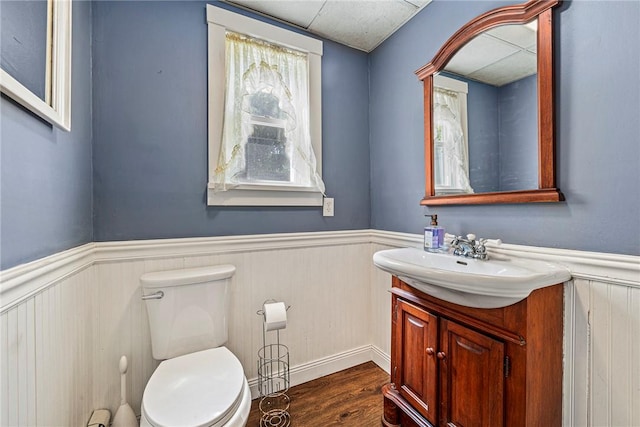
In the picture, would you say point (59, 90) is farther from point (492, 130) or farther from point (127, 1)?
point (492, 130)

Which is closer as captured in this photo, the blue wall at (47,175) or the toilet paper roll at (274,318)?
the blue wall at (47,175)

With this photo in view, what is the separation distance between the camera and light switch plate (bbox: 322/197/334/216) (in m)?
1.87

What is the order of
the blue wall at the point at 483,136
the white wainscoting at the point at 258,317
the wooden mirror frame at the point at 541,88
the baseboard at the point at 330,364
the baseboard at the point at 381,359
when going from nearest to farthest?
the white wainscoting at the point at 258,317
the wooden mirror frame at the point at 541,88
the blue wall at the point at 483,136
the baseboard at the point at 330,364
the baseboard at the point at 381,359

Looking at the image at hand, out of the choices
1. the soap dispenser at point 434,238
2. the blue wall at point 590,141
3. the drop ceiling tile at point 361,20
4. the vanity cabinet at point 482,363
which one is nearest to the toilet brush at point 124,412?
the vanity cabinet at point 482,363

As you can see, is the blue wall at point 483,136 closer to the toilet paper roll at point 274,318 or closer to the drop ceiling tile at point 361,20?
the drop ceiling tile at point 361,20

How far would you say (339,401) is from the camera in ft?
5.26

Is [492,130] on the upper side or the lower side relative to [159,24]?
lower

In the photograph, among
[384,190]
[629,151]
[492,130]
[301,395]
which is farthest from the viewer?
[384,190]

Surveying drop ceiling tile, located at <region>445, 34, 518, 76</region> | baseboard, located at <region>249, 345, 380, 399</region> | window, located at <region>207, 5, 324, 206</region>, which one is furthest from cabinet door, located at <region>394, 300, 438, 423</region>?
drop ceiling tile, located at <region>445, 34, 518, 76</region>

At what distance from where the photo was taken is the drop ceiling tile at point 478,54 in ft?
4.14

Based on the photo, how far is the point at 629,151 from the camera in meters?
0.89

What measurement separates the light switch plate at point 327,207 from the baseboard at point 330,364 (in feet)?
3.33

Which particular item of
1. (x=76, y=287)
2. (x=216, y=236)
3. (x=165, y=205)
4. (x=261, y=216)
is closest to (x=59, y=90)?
(x=165, y=205)

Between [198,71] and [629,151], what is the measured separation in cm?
193
